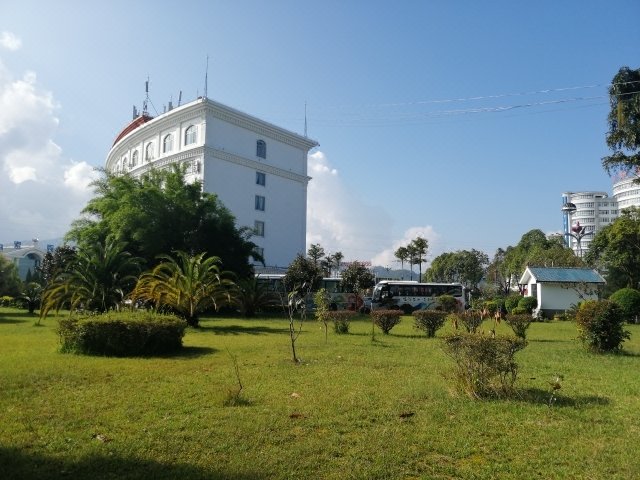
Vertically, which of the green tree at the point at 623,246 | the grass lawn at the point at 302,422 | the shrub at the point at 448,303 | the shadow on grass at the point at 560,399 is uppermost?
the green tree at the point at 623,246

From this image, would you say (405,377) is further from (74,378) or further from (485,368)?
(74,378)

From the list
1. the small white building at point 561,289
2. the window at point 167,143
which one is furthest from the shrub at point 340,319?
the window at point 167,143

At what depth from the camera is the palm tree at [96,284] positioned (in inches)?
667

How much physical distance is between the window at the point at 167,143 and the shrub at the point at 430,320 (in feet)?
135

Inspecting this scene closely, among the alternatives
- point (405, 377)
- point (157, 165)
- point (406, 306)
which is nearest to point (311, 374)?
point (405, 377)

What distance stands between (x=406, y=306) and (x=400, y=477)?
30.7 meters

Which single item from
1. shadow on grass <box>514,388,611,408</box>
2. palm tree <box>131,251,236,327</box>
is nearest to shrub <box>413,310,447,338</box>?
palm tree <box>131,251,236,327</box>

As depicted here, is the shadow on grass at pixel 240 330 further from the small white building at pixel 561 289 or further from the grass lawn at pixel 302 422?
the small white building at pixel 561 289

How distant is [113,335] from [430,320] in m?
9.41

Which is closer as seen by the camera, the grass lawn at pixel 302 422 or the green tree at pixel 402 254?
the grass lawn at pixel 302 422

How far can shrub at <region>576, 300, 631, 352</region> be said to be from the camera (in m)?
12.5

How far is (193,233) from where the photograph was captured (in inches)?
1120

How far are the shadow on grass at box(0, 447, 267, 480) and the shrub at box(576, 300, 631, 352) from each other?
11.0 metres

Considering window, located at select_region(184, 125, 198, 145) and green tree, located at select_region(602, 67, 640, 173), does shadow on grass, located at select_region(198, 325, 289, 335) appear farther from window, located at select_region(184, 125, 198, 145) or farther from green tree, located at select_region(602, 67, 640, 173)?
window, located at select_region(184, 125, 198, 145)
